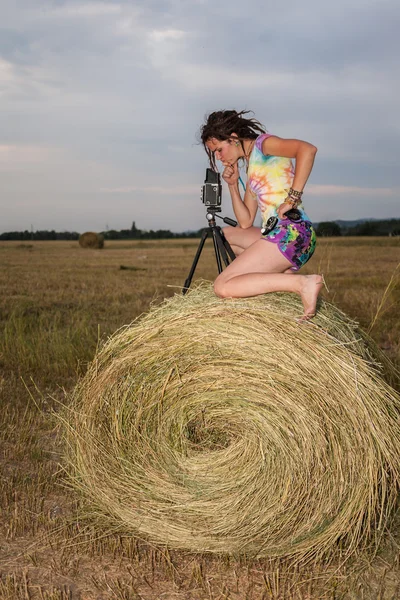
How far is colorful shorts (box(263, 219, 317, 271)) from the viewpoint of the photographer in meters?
3.56

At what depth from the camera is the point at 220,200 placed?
4.27 meters

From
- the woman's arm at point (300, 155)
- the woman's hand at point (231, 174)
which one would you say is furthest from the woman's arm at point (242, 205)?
the woman's arm at point (300, 155)

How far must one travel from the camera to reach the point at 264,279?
3.38 metres

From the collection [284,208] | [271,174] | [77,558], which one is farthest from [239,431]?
[271,174]

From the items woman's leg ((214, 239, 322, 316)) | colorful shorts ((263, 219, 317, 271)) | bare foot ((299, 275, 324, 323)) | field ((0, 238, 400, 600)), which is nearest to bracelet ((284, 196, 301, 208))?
colorful shorts ((263, 219, 317, 271))

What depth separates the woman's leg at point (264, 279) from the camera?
10.7 ft

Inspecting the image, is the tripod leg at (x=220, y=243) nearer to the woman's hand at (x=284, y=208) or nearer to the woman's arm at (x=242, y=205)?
the woman's arm at (x=242, y=205)

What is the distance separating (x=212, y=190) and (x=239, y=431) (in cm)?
166

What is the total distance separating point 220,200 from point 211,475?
1813 mm

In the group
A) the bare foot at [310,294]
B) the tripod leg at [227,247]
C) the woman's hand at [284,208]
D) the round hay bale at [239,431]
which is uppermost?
the woman's hand at [284,208]

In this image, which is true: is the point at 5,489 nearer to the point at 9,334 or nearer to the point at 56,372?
the point at 56,372

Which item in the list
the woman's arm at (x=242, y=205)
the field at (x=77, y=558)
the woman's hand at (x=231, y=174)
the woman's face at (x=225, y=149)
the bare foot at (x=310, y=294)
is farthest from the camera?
the woman's arm at (x=242, y=205)

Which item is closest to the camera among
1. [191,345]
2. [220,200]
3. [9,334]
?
[191,345]

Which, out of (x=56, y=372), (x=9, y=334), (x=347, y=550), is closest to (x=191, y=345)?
(x=347, y=550)
